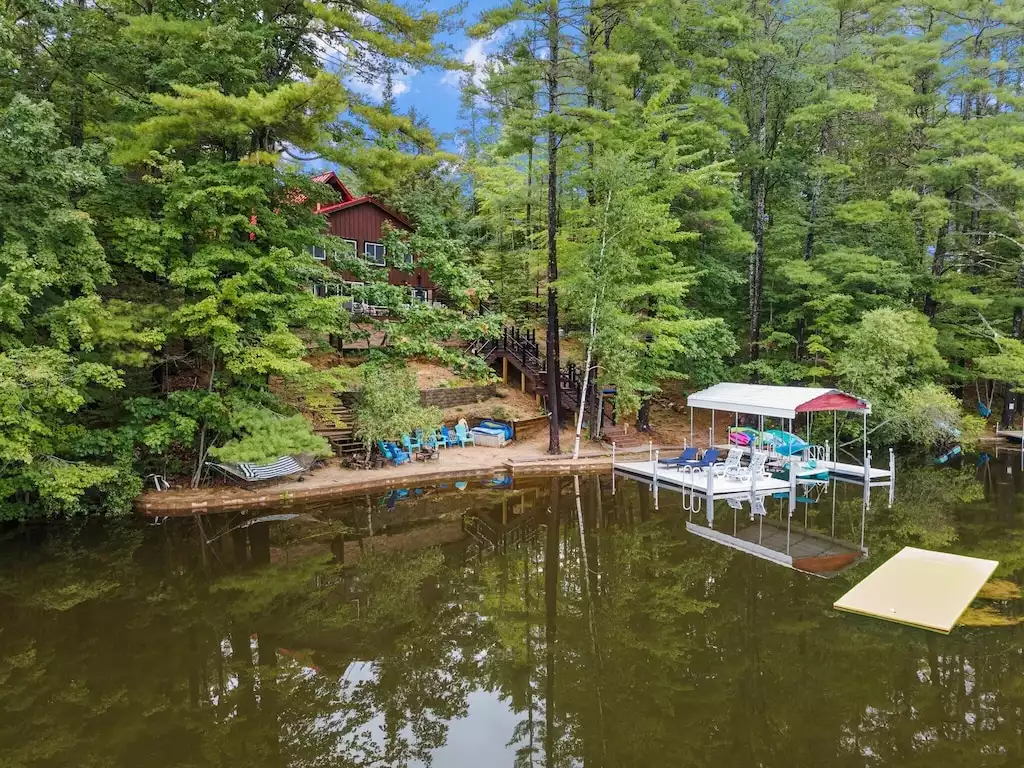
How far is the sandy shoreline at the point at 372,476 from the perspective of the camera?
1138 cm

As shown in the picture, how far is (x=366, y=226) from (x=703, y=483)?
57.2ft

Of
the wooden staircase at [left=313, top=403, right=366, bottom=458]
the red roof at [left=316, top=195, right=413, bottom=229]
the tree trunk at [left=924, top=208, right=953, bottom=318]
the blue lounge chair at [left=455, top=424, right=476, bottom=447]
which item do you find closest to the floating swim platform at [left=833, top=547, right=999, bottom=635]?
the blue lounge chair at [left=455, top=424, right=476, bottom=447]

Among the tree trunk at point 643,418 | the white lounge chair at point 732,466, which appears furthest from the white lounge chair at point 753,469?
the tree trunk at point 643,418

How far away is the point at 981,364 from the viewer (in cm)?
1852

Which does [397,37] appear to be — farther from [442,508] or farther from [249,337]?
[442,508]

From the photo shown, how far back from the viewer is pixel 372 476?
1341cm

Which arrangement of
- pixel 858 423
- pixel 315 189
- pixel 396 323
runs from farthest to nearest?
pixel 858 423 < pixel 396 323 < pixel 315 189

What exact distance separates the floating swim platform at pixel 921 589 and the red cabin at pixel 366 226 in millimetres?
18058

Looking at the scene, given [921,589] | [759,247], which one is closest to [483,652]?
[921,589]

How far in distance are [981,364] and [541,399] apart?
1425cm

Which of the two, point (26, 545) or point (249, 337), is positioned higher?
point (249, 337)

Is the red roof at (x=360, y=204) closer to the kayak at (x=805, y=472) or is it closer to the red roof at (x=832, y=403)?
the red roof at (x=832, y=403)

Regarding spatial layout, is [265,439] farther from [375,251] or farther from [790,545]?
[375,251]

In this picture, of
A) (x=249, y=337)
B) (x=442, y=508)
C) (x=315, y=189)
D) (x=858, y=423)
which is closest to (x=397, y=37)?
(x=315, y=189)
